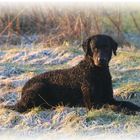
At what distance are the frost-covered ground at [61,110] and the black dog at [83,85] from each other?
0.10 meters

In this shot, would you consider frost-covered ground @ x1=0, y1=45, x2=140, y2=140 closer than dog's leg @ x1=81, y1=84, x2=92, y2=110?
Yes

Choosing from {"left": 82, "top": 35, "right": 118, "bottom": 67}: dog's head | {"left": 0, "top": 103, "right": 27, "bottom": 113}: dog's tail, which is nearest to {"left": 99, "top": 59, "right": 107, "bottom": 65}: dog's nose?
{"left": 82, "top": 35, "right": 118, "bottom": 67}: dog's head

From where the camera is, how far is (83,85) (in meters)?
4.51

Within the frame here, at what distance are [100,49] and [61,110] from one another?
0.53 m

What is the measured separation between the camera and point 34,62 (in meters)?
5.10

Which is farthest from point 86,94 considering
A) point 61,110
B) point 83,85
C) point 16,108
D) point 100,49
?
point 16,108

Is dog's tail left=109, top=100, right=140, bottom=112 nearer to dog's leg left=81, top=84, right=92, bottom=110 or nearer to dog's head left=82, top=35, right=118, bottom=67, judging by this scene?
dog's leg left=81, top=84, right=92, bottom=110

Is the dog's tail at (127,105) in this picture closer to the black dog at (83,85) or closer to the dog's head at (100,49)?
the black dog at (83,85)

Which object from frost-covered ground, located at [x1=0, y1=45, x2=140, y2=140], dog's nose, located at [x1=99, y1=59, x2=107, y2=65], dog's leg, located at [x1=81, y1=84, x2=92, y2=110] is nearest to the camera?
frost-covered ground, located at [x1=0, y1=45, x2=140, y2=140]

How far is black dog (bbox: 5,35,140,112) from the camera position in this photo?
4426mm

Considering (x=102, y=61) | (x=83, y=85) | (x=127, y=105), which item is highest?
(x=102, y=61)

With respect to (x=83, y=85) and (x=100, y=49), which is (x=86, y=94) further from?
(x=100, y=49)

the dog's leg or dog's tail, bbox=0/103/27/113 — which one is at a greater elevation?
the dog's leg

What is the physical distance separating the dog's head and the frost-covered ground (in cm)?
35
